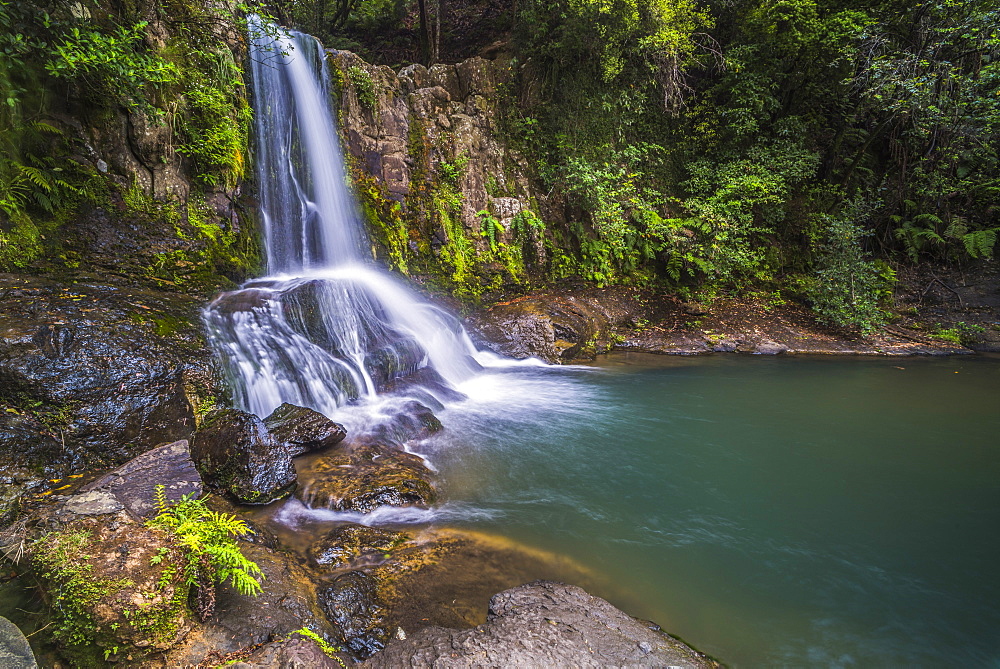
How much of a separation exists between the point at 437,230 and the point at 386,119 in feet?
9.50

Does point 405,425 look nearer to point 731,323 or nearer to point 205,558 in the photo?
point 205,558

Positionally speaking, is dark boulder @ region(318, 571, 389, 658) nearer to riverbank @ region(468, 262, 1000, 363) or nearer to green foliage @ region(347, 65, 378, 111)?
riverbank @ region(468, 262, 1000, 363)

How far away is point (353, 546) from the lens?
3.63 meters

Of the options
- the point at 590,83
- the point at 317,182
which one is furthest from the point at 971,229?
the point at 317,182

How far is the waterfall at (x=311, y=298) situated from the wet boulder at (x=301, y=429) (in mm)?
489

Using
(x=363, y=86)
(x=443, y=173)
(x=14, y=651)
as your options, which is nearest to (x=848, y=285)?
(x=443, y=173)

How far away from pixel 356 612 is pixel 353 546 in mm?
713

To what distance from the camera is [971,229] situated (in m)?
11.7

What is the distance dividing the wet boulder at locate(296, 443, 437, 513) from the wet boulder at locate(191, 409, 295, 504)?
0.26m

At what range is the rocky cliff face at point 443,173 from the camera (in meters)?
9.98

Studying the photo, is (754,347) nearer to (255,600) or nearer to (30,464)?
(255,600)

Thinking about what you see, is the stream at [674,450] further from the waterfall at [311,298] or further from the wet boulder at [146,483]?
the wet boulder at [146,483]

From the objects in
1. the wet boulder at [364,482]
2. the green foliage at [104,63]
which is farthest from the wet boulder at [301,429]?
the green foliage at [104,63]

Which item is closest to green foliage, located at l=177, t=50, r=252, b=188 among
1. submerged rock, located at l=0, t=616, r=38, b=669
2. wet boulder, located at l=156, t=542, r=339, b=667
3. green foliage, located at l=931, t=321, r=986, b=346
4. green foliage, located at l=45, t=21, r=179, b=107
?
green foliage, located at l=45, t=21, r=179, b=107
